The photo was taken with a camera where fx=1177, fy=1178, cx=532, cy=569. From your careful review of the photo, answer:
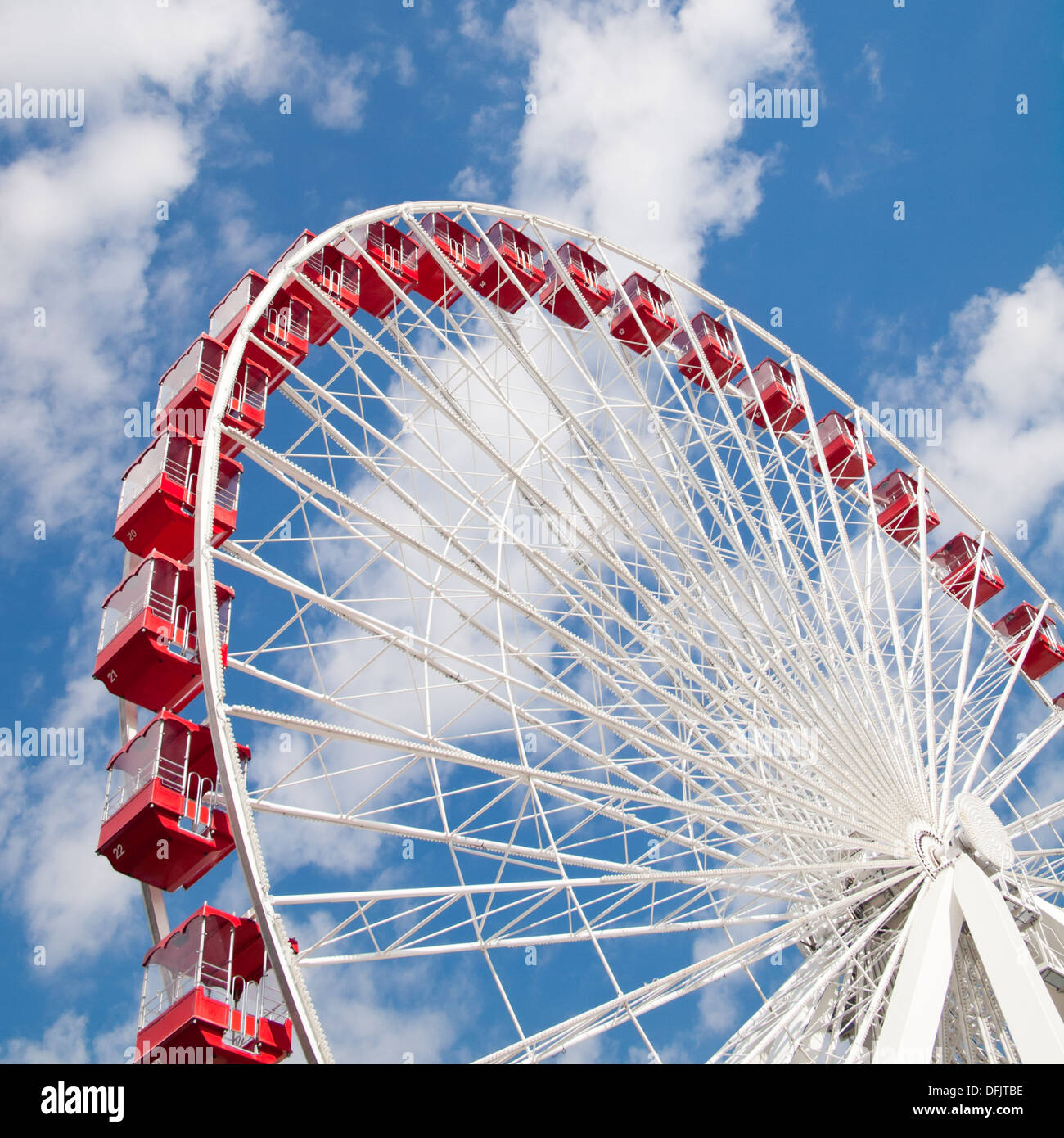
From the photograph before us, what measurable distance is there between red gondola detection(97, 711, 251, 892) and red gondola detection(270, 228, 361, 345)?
5.91 metres

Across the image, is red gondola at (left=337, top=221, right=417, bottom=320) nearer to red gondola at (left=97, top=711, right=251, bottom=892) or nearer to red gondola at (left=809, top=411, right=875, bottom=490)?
red gondola at (left=97, top=711, right=251, bottom=892)

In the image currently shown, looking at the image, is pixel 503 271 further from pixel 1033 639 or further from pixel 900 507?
pixel 1033 639

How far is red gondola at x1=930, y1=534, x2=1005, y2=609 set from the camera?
→ 24.1 m

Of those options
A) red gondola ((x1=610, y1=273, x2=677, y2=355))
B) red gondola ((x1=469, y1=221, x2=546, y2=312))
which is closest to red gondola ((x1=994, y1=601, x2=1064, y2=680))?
red gondola ((x1=610, y1=273, x2=677, y2=355))

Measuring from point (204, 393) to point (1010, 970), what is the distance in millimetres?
12291

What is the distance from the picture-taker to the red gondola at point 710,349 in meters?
21.8

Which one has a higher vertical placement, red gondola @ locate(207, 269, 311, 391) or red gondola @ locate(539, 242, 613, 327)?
red gondola @ locate(539, 242, 613, 327)

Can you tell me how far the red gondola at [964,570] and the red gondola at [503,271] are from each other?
1049cm

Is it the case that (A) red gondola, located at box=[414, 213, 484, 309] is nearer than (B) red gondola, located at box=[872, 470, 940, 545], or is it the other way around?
(A) red gondola, located at box=[414, 213, 484, 309]

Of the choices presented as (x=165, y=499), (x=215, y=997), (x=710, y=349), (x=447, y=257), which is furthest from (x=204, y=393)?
(x=710, y=349)

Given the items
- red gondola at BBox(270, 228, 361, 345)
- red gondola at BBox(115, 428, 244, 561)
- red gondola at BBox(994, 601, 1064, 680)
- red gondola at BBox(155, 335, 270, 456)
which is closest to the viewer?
red gondola at BBox(115, 428, 244, 561)

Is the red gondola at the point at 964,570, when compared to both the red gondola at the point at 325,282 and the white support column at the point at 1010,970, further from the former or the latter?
the red gondola at the point at 325,282

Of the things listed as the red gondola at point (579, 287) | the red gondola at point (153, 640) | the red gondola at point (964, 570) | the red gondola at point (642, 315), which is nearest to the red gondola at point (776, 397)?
the red gondola at point (642, 315)
